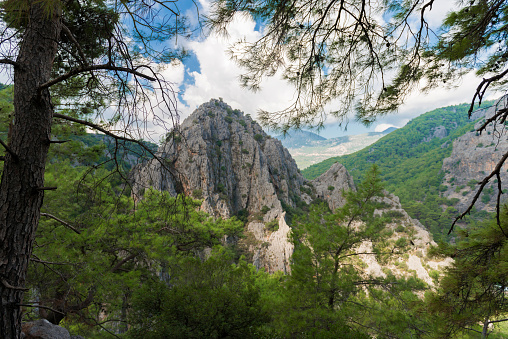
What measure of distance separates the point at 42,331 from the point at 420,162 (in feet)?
287

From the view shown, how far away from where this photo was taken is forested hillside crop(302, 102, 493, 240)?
48.2 meters

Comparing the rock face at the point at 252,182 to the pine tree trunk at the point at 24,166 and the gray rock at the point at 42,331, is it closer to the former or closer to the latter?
the gray rock at the point at 42,331

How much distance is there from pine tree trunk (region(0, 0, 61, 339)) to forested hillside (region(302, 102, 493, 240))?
4965 cm

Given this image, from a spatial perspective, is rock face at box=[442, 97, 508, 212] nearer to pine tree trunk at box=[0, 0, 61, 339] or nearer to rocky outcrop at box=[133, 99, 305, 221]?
rocky outcrop at box=[133, 99, 305, 221]

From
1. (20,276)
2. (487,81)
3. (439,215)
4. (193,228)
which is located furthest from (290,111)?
(439,215)

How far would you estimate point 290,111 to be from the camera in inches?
118

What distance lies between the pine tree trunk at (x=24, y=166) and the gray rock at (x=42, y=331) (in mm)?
2530

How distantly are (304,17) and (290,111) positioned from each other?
43.0 inches

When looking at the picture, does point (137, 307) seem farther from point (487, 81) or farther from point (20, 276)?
point (487, 81)

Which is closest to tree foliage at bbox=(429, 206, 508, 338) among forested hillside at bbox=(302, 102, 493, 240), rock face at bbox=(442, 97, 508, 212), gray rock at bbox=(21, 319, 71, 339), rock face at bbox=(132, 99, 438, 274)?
gray rock at bbox=(21, 319, 71, 339)

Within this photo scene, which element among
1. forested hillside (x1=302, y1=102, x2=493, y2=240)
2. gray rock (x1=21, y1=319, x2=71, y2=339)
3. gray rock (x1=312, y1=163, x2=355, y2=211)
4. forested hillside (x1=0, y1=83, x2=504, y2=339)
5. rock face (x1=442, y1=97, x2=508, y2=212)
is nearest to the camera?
gray rock (x1=21, y1=319, x2=71, y2=339)

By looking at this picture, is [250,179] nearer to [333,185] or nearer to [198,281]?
[333,185]

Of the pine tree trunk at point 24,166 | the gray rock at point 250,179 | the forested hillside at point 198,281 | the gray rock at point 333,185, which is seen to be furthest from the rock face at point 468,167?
the pine tree trunk at point 24,166

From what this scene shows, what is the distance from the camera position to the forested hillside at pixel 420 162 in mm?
48156
